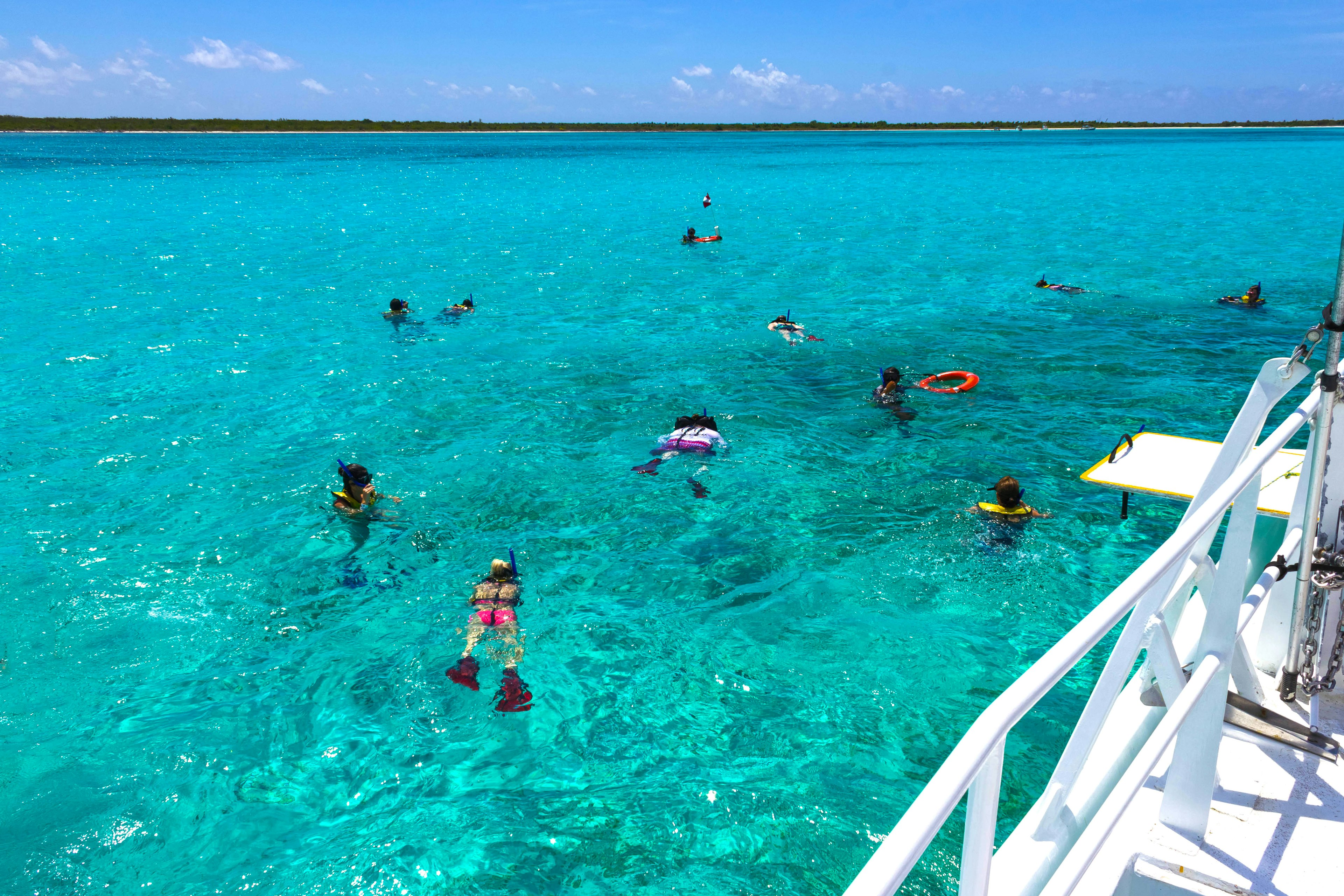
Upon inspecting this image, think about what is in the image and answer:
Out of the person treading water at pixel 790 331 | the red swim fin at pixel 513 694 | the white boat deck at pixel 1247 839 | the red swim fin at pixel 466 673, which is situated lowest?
the red swim fin at pixel 513 694

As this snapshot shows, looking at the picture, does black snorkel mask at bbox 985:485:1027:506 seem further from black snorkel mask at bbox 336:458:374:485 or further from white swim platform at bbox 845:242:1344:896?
black snorkel mask at bbox 336:458:374:485

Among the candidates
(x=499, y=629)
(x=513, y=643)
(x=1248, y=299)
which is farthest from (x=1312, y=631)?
(x=1248, y=299)

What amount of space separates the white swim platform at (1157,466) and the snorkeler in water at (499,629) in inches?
320

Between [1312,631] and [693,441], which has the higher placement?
[1312,631]

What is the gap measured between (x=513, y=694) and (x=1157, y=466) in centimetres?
963

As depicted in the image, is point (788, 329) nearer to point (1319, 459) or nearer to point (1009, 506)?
point (1009, 506)

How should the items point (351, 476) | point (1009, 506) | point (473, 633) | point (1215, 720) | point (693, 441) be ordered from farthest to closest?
point (693, 441) < point (351, 476) < point (1009, 506) < point (473, 633) < point (1215, 720)

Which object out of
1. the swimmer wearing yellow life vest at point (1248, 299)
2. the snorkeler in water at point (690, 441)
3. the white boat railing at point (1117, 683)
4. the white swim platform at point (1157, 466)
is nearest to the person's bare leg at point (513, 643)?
the snorkeler in water at point (690, 441)

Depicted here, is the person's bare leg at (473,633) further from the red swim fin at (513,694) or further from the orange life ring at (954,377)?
the orange life ring at (954,377)

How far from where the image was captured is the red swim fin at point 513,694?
7641 millimetres

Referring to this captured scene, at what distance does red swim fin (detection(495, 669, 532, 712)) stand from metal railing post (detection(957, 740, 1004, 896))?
21.0ft

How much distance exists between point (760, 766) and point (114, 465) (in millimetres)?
12426

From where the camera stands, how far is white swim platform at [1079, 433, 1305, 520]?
11148mm

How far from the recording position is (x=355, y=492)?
11.3 m
